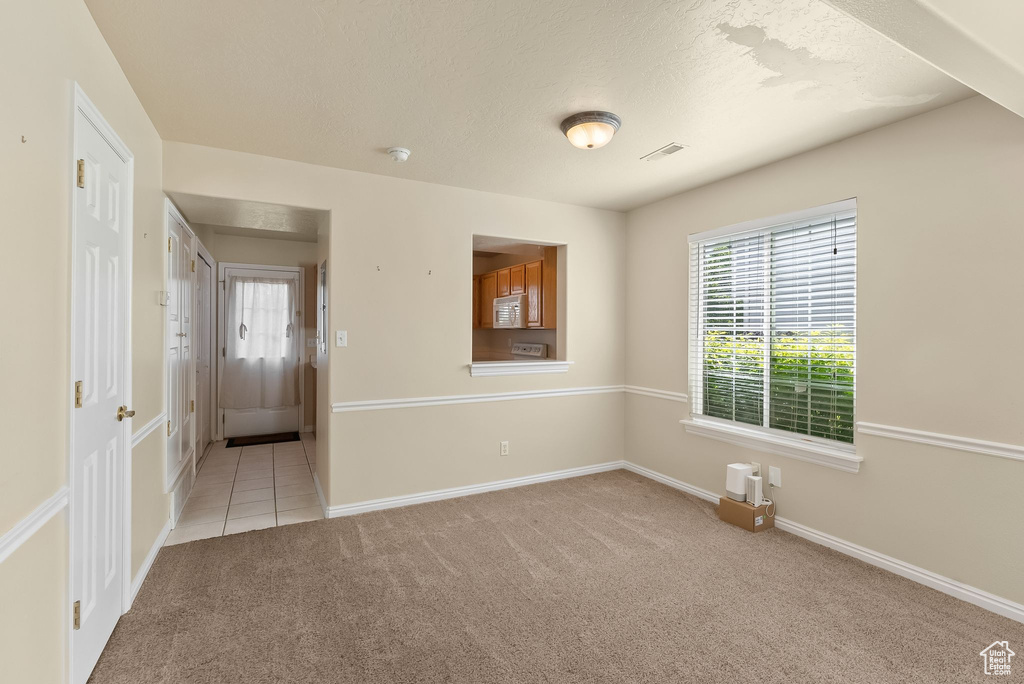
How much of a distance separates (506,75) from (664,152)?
1.35m

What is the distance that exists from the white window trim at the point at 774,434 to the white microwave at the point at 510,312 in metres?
1.80

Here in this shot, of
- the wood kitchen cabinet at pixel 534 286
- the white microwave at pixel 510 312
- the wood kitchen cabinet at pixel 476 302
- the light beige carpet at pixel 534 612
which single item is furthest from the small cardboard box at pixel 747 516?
the wood kitchen cabinet at pixel 476 302

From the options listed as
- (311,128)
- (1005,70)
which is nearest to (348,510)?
(311,128)

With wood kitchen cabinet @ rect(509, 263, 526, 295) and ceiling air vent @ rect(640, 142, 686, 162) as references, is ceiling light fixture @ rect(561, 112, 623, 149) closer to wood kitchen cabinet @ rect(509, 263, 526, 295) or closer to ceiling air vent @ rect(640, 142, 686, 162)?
ceiling air vent @ rect(640, 142, 686, 162)

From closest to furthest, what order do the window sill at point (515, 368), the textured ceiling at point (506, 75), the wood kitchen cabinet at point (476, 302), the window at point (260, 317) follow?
the textured ceiling at point (506, 75) < the window sill at point (515, 368) < the window at point (260, 317) < the wood kitchen cabinet at point (476, 302)

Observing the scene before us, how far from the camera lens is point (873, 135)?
8.99 feet

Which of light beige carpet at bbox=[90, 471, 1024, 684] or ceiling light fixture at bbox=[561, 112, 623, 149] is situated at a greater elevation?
ceiling light fixture at bbox=[561, 112, 623, 149]

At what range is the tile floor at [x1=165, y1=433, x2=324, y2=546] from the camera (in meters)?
3.31

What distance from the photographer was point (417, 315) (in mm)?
3727

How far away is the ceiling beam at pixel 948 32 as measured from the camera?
1.38m

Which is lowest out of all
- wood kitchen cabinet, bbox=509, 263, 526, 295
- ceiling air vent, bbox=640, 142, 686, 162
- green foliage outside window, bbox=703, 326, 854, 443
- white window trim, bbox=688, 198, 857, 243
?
green foliage outside window, bbox=703, 326, 854, 443

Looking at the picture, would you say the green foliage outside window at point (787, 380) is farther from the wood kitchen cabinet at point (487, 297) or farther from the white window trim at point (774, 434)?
the wood kitchen cabinet at point (487, 297)

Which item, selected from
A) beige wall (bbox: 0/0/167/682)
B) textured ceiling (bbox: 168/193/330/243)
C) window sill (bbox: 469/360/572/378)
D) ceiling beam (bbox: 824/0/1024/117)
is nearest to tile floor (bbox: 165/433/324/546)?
window sill (bbox: 469/360/572/378)

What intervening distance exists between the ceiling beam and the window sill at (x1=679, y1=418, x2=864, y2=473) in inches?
79.7
